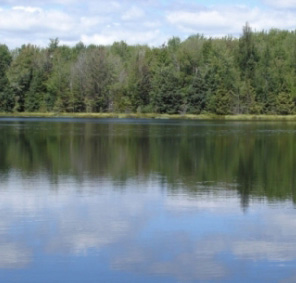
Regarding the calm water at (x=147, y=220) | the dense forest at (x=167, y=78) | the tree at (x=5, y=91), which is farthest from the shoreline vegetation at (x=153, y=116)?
the calm water at (x=147, y=220)

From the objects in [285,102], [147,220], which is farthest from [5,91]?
[147,220]

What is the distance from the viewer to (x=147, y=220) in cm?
1539

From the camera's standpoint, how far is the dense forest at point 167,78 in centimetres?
9456

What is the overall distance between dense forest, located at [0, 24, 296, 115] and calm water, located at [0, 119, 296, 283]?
65.6 m

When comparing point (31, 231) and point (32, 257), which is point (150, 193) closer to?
point (31, 231)

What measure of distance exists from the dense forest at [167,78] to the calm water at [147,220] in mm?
65576

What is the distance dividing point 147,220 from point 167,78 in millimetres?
82601

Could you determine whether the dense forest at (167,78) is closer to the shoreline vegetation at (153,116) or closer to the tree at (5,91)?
the tree at (5,91)

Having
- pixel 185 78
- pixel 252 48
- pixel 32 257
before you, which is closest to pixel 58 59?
pixel 185 78

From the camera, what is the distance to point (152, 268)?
37.4 feet

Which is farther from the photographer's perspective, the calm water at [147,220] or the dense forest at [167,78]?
the dense forest at [167,78]

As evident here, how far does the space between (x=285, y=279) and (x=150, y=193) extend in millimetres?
9074

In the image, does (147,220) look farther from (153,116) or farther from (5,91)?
(5,91)

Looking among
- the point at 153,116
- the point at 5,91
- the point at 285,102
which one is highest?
the point at 5,91
